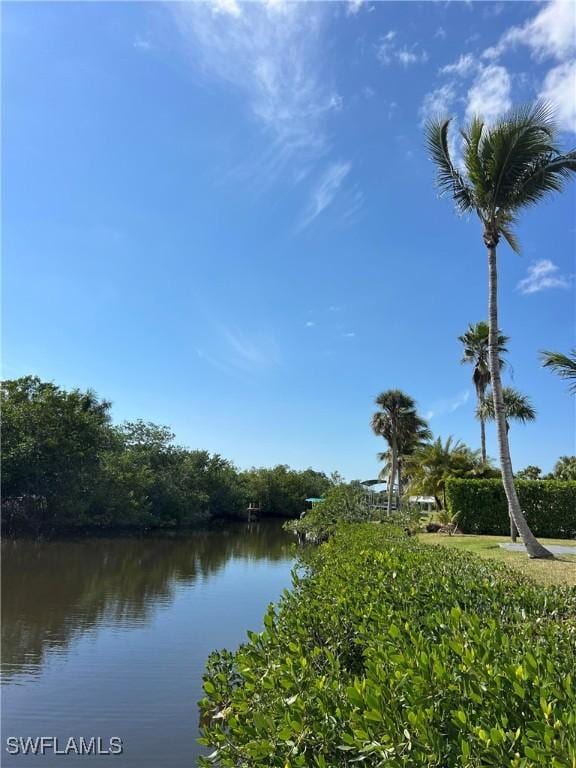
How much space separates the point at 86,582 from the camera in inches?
593

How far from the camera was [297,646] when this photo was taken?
9.34ft

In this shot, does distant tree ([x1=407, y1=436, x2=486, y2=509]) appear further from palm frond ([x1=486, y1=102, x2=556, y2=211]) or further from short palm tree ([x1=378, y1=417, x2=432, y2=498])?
palm frond ([x1=486, y1=102, x2=556, y2=211])

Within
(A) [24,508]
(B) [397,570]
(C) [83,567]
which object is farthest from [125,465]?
(B) [397,570]

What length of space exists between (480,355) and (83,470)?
2227 centimetres

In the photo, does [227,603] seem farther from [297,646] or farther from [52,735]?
[297,646]

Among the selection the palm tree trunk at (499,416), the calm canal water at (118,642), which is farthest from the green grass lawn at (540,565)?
the calm canal water at (118,642)

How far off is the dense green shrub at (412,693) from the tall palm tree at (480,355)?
27503 mm

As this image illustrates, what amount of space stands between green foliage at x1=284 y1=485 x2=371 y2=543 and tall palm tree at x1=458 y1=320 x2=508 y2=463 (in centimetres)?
888

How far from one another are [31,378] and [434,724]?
27678 millimetres

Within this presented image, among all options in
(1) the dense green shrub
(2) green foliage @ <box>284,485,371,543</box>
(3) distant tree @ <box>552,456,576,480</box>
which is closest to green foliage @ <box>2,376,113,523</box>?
(2) green foliage @ <box>284,485,371,543</box>

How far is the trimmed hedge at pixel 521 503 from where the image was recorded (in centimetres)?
2173

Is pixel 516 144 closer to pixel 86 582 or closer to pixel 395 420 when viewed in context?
pixel 86 582

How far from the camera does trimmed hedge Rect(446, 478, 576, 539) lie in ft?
71.3

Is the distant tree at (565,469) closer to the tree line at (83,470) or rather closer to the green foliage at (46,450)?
the tree line at (83,470)
